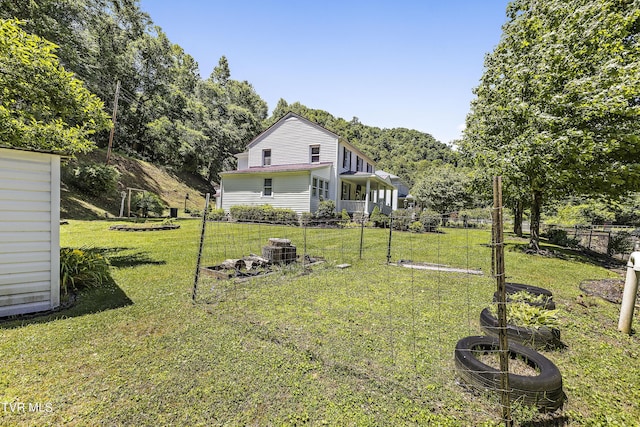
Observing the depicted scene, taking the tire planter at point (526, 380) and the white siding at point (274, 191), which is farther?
the white siding at point (274, 191)

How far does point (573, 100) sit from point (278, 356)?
11.1 metres

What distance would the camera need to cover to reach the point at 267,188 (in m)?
19.2

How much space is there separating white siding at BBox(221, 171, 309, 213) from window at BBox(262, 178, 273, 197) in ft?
0.73

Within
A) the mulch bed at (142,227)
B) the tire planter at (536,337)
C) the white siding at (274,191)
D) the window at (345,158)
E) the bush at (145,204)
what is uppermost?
the window at (345,158)

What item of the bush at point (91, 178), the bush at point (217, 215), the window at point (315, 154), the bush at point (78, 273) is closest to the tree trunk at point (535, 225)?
the window at point (315, 154)

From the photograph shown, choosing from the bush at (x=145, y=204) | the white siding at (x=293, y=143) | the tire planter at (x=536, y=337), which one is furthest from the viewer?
the white siding at (x=293, y=143)

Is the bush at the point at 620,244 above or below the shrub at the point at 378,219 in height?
below

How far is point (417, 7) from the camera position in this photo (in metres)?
8.60

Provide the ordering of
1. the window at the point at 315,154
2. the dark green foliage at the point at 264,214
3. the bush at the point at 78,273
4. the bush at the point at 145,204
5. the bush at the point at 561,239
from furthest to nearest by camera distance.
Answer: the window at the point at 315,154
the bush at the point at 145,204
the dark green foliage at the point at 264,214
the bush at the point at 561,239
the bush at the point at 78,273

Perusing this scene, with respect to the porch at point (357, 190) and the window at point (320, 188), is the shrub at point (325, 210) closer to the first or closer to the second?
the window at point (320, 188)

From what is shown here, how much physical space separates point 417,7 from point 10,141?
11032 mm

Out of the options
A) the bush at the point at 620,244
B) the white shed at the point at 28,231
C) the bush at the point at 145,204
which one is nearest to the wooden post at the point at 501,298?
the white shed at the point at 28,231

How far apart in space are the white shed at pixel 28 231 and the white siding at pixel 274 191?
1376 centimetres

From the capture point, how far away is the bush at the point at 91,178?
16.8 m
